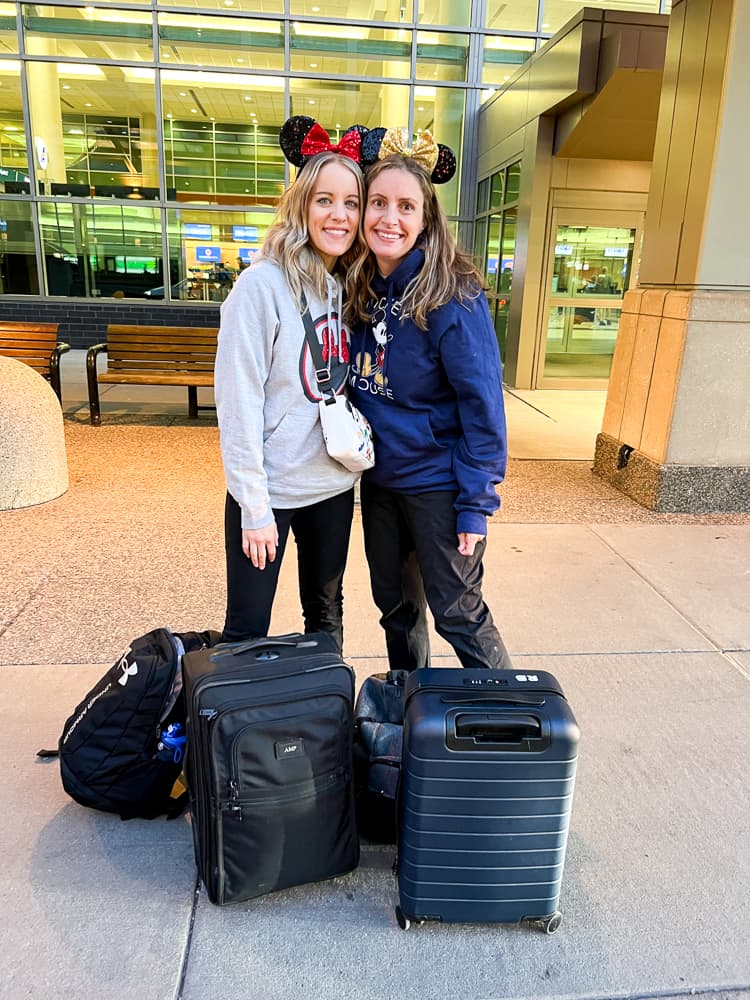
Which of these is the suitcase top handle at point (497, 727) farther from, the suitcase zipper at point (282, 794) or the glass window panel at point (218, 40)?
the glass window panel at point (218, 40)

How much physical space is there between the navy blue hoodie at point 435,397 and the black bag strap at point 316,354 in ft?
0.50

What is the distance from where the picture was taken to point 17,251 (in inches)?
508

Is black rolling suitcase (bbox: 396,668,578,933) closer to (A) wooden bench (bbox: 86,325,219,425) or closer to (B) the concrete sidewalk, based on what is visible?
(B) the concrete sidewalk

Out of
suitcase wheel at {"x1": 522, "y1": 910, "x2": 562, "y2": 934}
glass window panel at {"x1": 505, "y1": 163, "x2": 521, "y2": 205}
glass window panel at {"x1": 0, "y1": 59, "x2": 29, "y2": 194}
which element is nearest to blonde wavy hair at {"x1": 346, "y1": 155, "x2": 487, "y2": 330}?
suitcase wheel at {"x1": 522, "y1": 910, "x2": 562, "y2": 934}

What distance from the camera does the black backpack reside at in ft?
7.09

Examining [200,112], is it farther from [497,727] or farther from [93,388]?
[497,727]

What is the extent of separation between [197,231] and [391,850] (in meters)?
12.7

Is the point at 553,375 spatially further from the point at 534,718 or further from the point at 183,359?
the point at 534,718

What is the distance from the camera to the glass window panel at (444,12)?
1232cm

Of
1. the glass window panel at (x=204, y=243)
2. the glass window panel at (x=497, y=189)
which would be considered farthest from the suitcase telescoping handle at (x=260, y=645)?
the glass window panel at (x=204, y=243)

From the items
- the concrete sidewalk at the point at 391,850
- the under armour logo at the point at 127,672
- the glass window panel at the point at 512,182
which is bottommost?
the concrete sidewalk at the point at 391,850

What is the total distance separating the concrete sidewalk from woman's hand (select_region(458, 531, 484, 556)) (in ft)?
2.99

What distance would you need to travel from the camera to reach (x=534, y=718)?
1.79 metres

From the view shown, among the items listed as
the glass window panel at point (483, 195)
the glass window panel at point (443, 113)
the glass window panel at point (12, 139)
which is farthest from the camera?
→ the glass window panel at point (443, 113)
